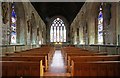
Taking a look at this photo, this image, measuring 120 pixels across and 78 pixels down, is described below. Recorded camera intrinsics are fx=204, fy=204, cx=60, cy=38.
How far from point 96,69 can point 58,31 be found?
36995 millimetres

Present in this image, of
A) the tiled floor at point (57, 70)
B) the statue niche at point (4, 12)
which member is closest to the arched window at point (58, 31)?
the tiled floor at point (57, 70)

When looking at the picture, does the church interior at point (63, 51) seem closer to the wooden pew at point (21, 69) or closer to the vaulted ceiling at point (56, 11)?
the wooden pew at point (21, 69)

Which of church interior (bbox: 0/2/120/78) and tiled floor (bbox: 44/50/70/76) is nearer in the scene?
church interior (bbox: 0/2/120/78)

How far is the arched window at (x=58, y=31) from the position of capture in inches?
1634

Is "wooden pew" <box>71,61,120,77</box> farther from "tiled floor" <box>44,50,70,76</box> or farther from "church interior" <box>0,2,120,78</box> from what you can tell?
"tiled floor" <box>44,50,70,76</box>

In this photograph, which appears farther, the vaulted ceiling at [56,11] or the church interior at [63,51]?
the vaulted ceiling at [56,11]

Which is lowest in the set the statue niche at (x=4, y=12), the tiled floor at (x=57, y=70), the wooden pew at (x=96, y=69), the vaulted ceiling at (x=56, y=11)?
the tiled floor at (x=57, y=70)

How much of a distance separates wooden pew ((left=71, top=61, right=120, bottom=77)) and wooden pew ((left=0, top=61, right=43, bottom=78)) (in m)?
0.96

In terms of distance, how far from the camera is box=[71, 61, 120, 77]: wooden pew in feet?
16.8

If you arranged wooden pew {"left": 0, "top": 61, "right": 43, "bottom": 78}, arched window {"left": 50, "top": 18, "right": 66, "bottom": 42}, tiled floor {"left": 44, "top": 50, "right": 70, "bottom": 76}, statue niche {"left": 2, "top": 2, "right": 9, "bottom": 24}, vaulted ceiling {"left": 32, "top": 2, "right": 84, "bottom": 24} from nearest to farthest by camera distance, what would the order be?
wooden pew {"left": 0, "top": 61, "right": 43, "bottom": 78} < tiled floor {"left": 44, "top": 50, "right": 70, "bottom": 76} < statue niche {"left": 2, "top": 2, "right": 9, "bottom": 24} < vaulted ceiling {"left": 32, "top": 2, "right": 84, "bottom": 24} < arched window {"left": 50, "top": 18, "right": 66, "bottom": 42}

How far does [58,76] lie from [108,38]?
6.81 m

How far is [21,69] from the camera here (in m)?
5.09

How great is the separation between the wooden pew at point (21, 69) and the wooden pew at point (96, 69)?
3.16 feet

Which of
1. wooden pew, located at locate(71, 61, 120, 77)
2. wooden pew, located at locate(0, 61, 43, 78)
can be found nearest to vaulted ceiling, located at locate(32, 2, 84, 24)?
wooden pew, located at locate(0, 61, 43, 78)
